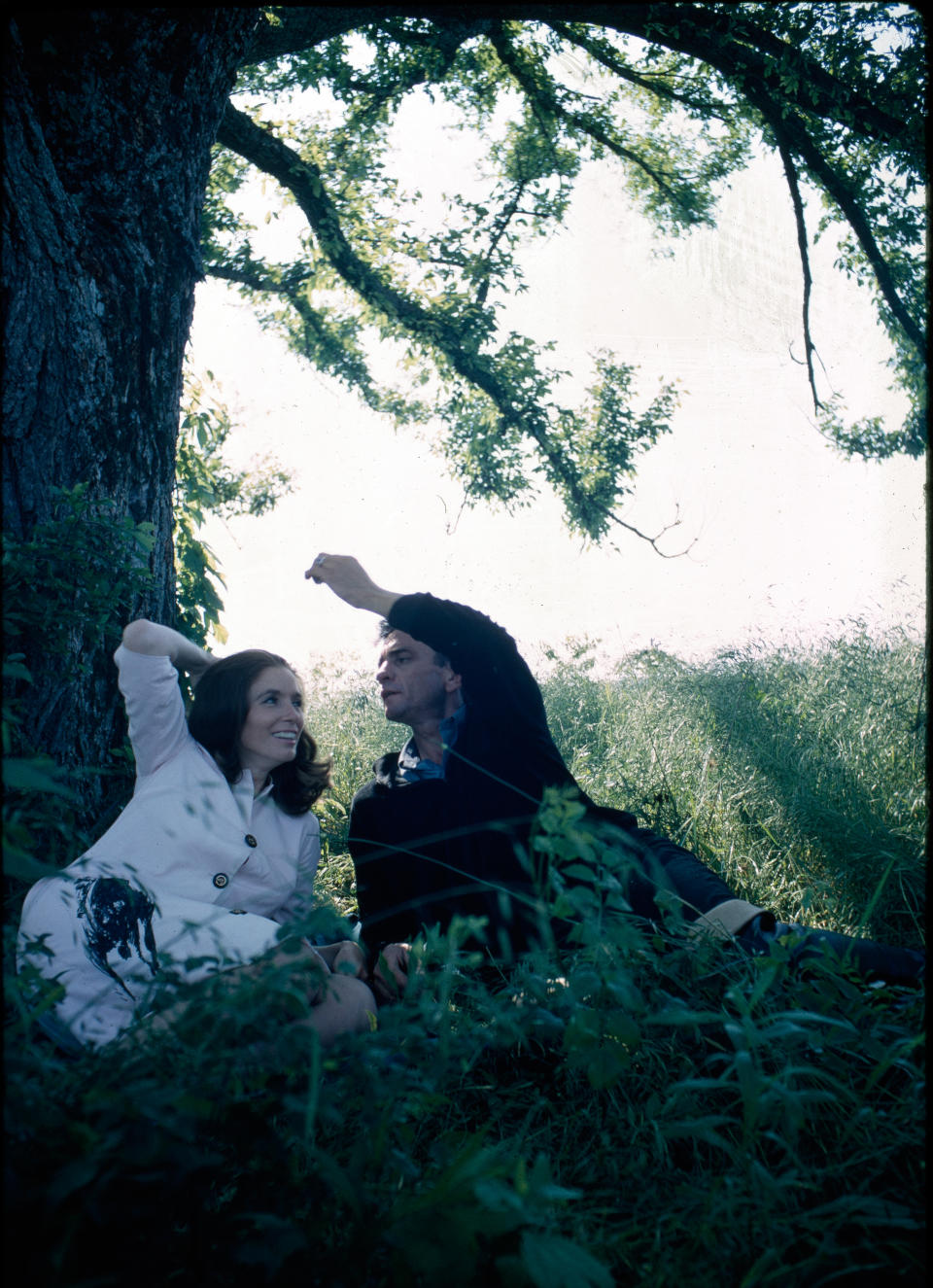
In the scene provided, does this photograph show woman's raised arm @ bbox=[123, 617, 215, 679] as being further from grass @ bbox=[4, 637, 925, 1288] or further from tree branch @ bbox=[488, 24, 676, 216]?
tree branch @ bbox=[488, 24, 676, 216]

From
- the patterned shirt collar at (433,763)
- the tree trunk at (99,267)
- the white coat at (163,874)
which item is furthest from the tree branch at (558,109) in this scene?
the white coat at (163,874)

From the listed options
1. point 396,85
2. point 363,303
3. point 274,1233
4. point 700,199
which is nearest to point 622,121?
point 700,199

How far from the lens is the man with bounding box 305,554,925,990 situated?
2.87 metres

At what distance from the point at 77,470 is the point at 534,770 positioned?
6.37 ft

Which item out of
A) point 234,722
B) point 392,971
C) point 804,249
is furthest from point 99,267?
point 804,249

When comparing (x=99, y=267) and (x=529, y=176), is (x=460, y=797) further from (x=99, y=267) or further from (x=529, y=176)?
(x=529, y=176)

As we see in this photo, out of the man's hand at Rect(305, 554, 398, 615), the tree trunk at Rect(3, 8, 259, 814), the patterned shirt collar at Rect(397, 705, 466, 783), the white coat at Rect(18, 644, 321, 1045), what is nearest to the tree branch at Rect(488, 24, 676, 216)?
the tree trunk at Rect(3, 8, 259, 814)

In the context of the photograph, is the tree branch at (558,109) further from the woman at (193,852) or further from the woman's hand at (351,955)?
the woman's hand at (351,955)

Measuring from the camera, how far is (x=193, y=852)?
2471 millimetres

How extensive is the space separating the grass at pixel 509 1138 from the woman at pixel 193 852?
0.98 ft

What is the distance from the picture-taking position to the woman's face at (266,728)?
2955mm

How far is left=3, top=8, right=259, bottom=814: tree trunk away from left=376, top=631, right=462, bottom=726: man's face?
0.94 meters

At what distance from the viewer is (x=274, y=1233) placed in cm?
109

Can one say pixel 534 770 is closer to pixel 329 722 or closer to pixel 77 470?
pixel 77 470
